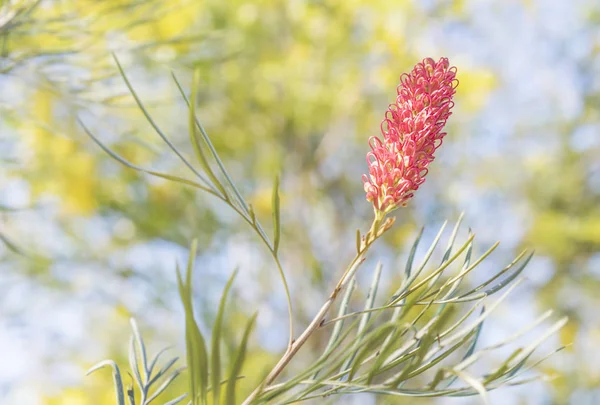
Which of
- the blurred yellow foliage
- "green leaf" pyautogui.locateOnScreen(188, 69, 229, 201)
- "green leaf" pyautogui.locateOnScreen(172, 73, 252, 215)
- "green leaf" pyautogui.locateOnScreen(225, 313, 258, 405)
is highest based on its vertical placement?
the blurred yellow foliage

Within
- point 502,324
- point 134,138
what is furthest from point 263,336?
point 134,138

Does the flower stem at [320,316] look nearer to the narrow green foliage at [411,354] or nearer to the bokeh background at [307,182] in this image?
the narrow green foliage at [411,354]

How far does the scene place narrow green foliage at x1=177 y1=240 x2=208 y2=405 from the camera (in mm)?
161

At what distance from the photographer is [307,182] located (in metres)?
2.17

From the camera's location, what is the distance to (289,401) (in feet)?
0.77

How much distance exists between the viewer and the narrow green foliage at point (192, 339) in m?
0.16

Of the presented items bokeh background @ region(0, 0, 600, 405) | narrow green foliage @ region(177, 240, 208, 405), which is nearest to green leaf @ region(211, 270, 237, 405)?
narrow green foliage @ region(177, 240, 208, 405)

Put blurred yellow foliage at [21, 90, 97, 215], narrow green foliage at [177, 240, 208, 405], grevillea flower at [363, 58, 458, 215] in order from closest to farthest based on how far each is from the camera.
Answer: narrow green foliage at [177, 240, 208, 405]
grevillea flower at [363, 58, 458, 215]
blurred yellow foliage at [21, 90, 97, 215]

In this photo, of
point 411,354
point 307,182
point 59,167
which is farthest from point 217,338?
point 307,182

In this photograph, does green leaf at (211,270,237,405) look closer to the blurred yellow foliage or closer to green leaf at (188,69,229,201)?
green leaf at (188,69,229,201)

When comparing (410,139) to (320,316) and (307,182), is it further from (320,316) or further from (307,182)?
(307,182)

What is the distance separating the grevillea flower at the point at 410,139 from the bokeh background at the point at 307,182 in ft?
3.50

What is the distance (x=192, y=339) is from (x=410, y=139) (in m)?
0.14

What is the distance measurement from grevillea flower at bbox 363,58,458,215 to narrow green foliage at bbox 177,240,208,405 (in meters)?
0.13
